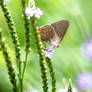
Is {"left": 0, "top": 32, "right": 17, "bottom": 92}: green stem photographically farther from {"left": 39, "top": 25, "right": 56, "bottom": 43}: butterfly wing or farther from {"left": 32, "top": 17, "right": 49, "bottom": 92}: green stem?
{"left": 39, "top": 25, "right": 56, "bottom": 43}: butterfly wing

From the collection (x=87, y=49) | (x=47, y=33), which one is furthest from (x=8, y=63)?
(x=87, y=49)

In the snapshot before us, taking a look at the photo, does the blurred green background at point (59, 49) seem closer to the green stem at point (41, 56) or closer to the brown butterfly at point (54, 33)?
the brown butterfly at point (54, 33)

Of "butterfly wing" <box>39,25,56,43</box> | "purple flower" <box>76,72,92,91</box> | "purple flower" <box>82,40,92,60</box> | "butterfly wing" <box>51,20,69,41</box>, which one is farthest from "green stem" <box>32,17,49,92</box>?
"purple flower" <box>82,40,92,60</box>

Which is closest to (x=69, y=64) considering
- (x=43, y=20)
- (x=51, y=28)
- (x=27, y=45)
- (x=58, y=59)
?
(x=58, y=59)

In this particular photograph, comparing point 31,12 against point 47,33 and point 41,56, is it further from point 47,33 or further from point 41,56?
point 47,33

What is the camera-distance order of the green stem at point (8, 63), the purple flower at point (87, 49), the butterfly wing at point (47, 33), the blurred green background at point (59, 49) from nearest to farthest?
the green stem at point (8, 63) < the butterfly wing at point (47, 33) < the blurred green background at point (59, 49) < the purple flower at point (87, 49)

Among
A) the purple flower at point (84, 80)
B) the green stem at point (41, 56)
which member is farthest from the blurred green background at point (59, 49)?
the green stem at point (41, 56)
